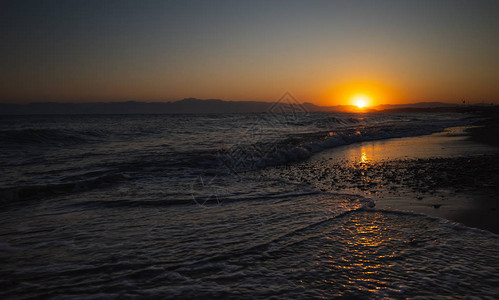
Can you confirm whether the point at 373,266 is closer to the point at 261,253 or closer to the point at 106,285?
the point at 261,253

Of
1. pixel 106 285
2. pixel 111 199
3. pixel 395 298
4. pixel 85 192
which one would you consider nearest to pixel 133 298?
pixel 106 285

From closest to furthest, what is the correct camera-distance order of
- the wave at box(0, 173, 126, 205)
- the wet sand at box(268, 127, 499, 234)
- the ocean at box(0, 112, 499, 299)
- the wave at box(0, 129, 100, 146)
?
the ocean at box(0, 112, 499, 299) < the wet sand at box(268, 127, 499, 234) < the wave at box(0, 173, 126, 205) < the wave at box(0, 129, 100, 146)

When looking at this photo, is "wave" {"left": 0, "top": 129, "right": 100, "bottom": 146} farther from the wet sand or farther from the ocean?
the wet sand

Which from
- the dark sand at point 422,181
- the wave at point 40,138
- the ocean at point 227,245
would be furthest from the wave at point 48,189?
the wave at point 40,138

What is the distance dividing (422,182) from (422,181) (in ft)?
0.39

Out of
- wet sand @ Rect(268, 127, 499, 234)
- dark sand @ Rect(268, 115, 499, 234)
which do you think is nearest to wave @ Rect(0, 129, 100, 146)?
dark sand @ Rect(268, 115, 499, 234)

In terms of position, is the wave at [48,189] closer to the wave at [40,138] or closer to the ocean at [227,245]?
the ocean at [227,245]

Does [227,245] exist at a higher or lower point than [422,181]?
lower

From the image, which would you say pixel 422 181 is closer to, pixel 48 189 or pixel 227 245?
pixel 227 245

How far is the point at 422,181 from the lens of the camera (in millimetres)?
8039

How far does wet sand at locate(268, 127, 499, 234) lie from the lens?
5633mm

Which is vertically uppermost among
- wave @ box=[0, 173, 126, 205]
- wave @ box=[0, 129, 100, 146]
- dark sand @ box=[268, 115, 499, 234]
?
wave @ box=[0, 129, 100, 146]

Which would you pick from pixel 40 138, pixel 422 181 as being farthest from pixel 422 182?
pixel 40 138

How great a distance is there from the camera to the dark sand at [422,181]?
564cm
